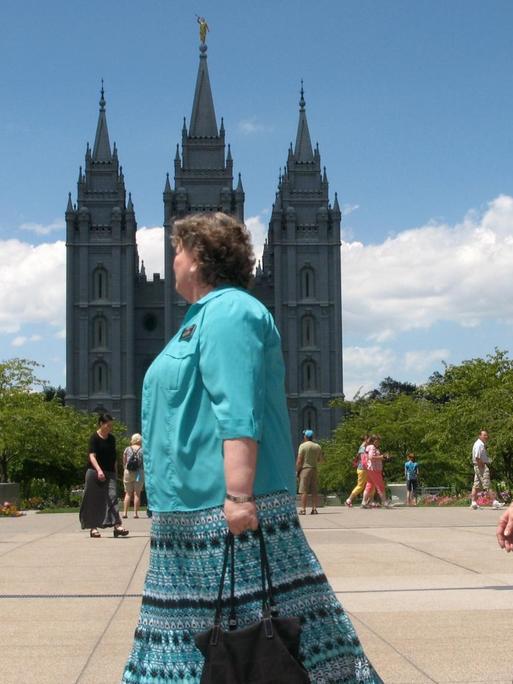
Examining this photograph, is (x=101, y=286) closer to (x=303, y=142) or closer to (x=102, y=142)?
(x=102, y=142)

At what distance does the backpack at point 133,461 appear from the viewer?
55.5 ft

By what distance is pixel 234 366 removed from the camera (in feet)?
10.8

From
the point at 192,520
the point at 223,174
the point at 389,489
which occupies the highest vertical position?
the point at 223,174

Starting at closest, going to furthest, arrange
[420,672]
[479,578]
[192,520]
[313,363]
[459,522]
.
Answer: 1. [192,520]
2. [420,672]
3. [479,578]
4. [459,522]
5. [313,363]

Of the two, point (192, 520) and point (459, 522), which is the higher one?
point (192, 520)

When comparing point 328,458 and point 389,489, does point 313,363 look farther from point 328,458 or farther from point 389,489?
point 389,489

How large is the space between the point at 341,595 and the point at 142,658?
4.25 metres

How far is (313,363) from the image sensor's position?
89.7 meters

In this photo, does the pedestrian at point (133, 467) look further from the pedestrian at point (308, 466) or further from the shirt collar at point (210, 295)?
the shirt collar at point (210, 295)

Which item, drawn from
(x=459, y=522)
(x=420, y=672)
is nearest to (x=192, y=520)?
(x=420, y=672)

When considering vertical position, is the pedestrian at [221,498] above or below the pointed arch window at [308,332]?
below

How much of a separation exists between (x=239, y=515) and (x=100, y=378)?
8583 centimetres

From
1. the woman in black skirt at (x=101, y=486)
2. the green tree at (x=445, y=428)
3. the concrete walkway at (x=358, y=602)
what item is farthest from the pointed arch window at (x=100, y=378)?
the woman in black skirt at (x=101, y=486)

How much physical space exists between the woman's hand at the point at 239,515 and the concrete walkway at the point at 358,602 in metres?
1.91
